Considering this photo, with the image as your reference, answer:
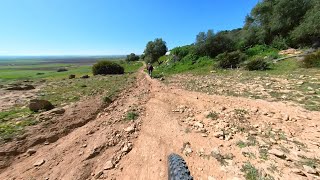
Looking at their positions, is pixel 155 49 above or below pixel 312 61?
above

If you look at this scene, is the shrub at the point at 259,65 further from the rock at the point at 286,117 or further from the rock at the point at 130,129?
the rock at the point at 130,129

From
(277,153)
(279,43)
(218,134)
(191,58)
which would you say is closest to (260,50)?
(279,43)

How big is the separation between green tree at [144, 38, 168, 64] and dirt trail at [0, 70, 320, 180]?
4060 centimetres

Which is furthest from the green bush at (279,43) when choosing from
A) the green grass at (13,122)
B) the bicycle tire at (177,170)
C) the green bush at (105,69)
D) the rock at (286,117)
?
the green grass at (13,122)

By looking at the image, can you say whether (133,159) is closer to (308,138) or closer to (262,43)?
(308,138)

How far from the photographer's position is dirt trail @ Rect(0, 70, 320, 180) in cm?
481

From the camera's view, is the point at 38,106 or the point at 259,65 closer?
the point at 38,106

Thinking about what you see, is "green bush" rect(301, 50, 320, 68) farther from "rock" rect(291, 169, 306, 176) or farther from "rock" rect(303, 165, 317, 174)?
"rock" rect(291, 169, 306, 176)

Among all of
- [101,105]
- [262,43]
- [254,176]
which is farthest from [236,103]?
[262,43]

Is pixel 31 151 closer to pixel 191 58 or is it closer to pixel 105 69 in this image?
pixel 191 58

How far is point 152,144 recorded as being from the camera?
6.16m

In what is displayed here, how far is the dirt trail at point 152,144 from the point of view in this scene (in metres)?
4.81

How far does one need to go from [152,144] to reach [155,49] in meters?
45.2

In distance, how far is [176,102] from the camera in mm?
10820
